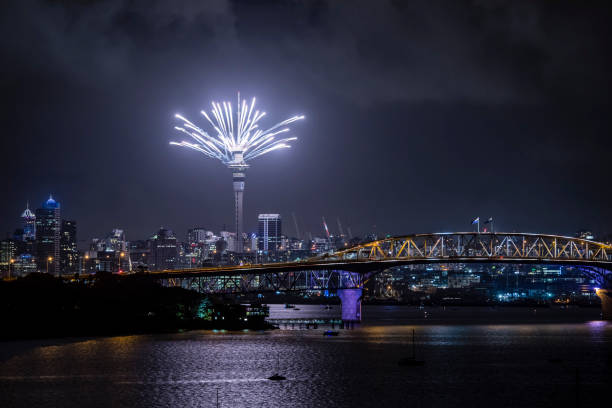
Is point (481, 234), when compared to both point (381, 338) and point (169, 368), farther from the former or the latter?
point (169, 368)

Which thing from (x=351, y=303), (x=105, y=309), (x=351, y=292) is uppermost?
(x=351, y=292)

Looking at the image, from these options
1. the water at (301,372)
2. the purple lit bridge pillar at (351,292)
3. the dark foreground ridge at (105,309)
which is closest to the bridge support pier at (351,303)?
the purple lit bridge pillar at (351,292)

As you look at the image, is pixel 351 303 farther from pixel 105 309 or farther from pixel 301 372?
pixel 301 372

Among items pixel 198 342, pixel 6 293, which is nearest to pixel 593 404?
pixel 198 342

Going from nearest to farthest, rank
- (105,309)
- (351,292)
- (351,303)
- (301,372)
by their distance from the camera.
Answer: (301,372), (105,309), (351,292), (351,303)

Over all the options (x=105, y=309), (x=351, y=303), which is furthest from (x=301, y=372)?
(x=351, y=303)

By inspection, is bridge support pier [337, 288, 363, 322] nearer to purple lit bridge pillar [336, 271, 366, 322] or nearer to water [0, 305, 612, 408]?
purple lit bridge pillar [336, 271, 366, 322]

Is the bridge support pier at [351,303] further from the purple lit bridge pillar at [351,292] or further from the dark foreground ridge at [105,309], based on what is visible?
the dark foreground ridge at [105,309]
